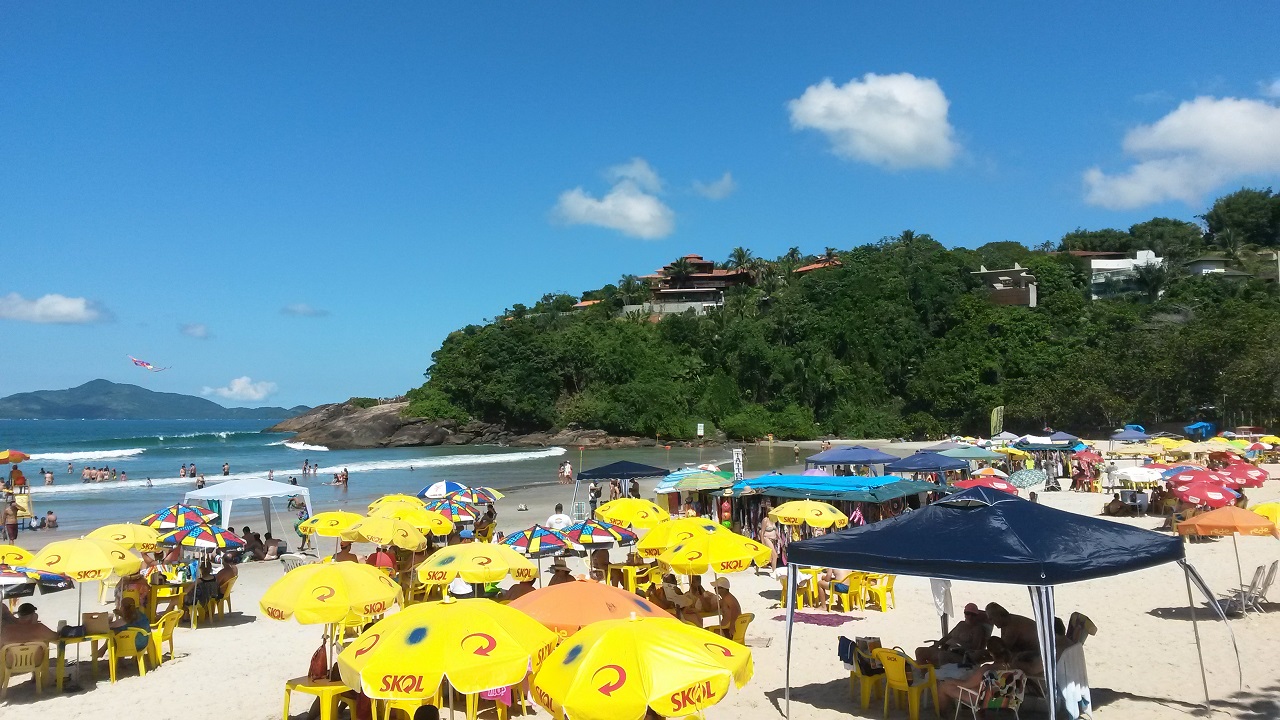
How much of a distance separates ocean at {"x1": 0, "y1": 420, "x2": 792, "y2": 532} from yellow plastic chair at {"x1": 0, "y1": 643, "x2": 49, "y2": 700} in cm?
1945

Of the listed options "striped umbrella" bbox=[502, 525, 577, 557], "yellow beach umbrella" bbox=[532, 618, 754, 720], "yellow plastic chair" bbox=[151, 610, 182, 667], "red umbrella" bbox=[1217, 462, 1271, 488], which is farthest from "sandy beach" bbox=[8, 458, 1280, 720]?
"red umbrella" bbox=[1217, 462, 1271, 488]

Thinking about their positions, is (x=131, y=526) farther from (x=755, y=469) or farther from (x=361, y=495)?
(x=755, y=469)

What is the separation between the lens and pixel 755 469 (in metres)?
49.1

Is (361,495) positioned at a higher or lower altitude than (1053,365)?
lower

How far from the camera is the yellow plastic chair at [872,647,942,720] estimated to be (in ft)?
25.2

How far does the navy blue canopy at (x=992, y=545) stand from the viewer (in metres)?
6.63

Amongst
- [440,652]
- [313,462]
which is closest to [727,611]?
[440,652]

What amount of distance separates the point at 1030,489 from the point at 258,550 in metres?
25.0

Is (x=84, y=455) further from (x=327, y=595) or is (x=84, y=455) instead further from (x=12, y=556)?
(x=327, y=595)

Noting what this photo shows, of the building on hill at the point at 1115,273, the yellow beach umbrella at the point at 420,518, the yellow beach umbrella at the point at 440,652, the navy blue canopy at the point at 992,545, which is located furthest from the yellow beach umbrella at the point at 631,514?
the building on hill at the point at 1115,273

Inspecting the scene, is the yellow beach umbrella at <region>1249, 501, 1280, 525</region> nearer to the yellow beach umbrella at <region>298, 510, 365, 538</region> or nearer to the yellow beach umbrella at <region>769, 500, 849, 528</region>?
the yellow beach umbrella at <region>769, 500, 849, 528</region>

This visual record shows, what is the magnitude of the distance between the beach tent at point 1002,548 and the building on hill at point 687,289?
90.5m

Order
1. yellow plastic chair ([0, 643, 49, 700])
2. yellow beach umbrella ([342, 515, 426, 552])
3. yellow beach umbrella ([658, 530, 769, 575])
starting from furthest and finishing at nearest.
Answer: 1. yellow beach umbrella ([342, 515, 426, 552])
2. yellow beach umbrella ([658, 530, 769, 575])
3. yellow plastic chair ([0, 643, 49, 700])

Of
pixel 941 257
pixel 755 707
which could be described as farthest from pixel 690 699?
pixel 941 257
